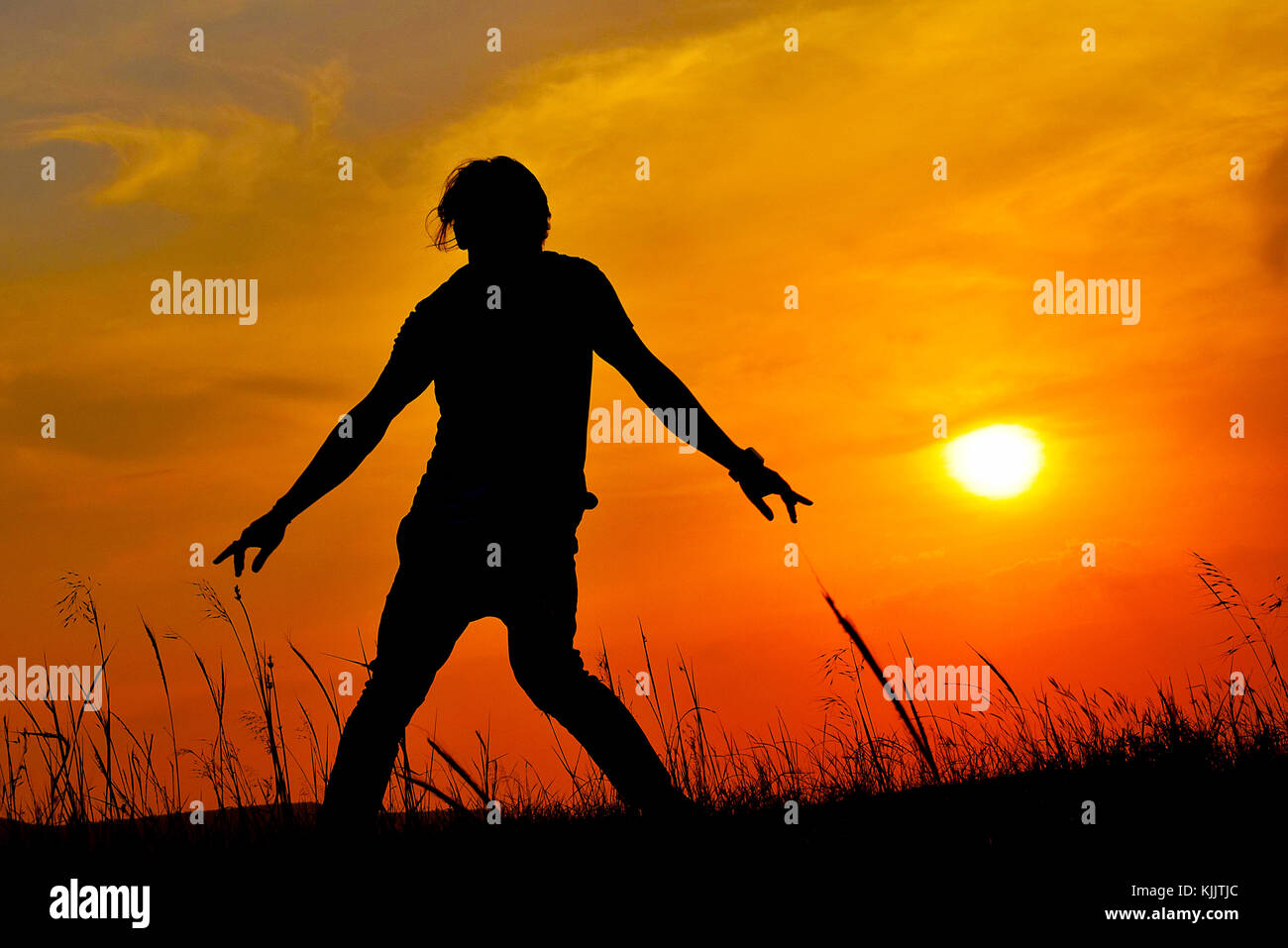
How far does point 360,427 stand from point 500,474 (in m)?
0.52

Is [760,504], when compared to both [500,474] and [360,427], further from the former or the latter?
[360,427]

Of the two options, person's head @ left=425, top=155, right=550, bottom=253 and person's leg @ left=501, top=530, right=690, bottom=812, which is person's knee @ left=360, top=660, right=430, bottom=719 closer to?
person's leg @ left=501, top=530, right=690, bottom=812

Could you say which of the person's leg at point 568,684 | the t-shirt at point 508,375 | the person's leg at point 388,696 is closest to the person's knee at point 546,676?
the person's leg at point 568,684

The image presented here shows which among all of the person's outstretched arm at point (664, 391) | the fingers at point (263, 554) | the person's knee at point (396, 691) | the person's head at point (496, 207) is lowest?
the person's knee at point (396, 691)

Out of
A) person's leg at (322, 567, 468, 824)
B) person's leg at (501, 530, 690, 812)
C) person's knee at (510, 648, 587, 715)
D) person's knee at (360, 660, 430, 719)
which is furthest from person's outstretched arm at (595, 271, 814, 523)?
person's knee at (360, 660, 430, 719)

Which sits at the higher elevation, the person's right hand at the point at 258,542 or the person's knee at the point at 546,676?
the person's right hand at the point at 258,542
